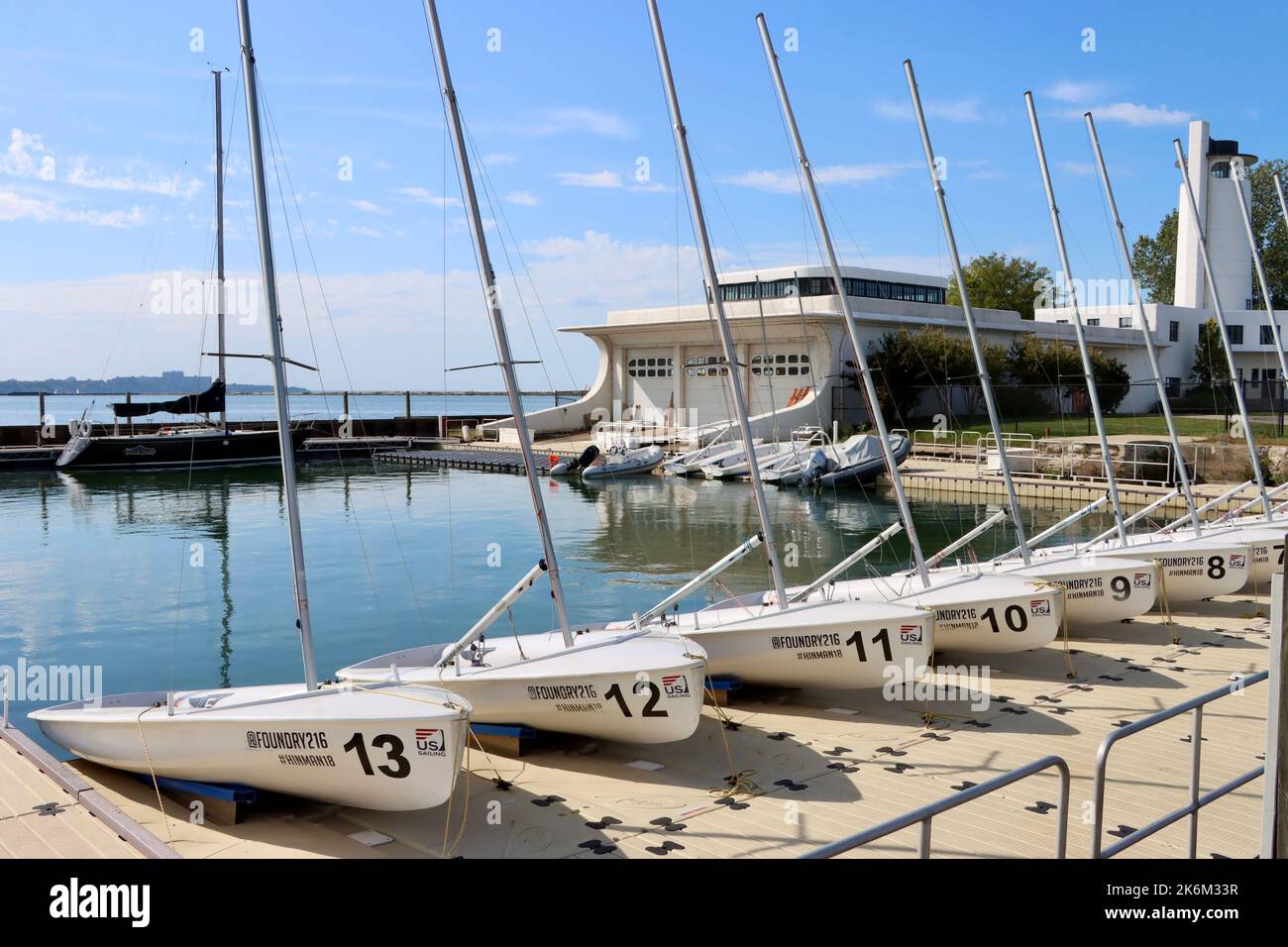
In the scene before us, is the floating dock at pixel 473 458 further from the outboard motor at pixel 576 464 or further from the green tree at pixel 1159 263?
the green tree at pixel 1159 263

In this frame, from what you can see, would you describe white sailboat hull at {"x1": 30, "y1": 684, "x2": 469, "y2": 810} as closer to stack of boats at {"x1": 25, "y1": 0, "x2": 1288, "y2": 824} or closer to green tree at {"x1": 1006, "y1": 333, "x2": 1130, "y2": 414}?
stack of boats at {"x1": 25, "y1": 0, "x2": 1288, "y2": 824}

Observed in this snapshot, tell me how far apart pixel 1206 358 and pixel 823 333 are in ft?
103

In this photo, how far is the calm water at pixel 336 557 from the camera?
1988 centimetres

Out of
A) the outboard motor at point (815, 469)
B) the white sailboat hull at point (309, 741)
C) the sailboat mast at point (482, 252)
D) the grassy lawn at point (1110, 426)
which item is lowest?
the white sailboat hull at point (309, 741)

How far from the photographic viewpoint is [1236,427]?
1761 inches

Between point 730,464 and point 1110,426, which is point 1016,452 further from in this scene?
point 1110,426

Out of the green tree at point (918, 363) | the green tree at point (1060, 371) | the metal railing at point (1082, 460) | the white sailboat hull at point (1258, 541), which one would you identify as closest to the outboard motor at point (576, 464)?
the green tree at point (918, 363)

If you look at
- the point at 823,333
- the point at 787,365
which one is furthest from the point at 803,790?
the point at 787,365

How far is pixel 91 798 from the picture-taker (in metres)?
9.19

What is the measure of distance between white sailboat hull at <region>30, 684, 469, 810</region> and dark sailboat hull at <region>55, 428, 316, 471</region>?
44.5 meters

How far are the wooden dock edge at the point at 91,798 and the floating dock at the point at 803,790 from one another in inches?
5.2

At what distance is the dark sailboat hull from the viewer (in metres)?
52.9
